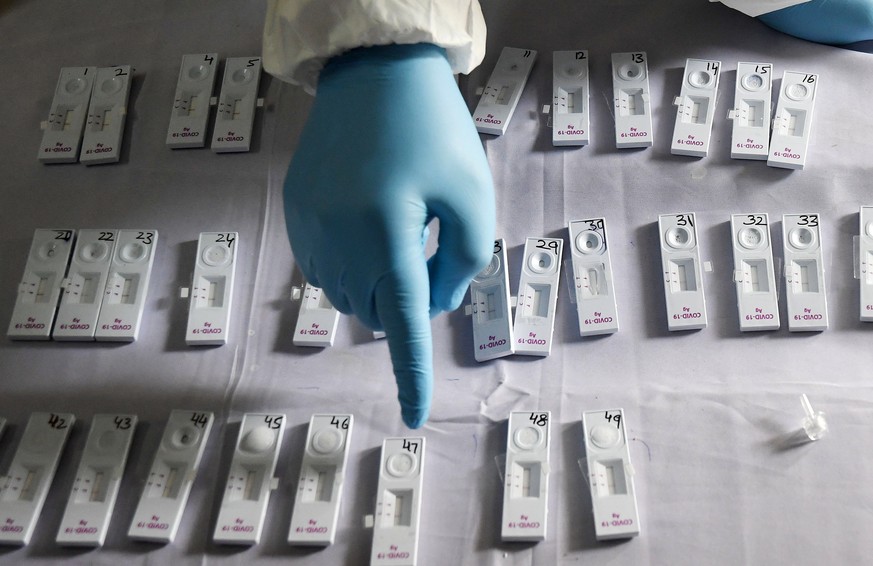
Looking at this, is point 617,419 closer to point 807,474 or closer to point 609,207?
point 807,474

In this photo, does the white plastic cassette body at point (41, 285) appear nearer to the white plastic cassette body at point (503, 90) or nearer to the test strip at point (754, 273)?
the white plastic cassette body at point (503, 90)

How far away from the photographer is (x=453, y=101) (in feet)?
4.52

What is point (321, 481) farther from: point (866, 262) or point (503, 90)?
point (866, 262)

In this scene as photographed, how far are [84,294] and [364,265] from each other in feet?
2.31

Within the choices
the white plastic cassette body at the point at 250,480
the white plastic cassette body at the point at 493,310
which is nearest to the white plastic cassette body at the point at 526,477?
the white plastic cassette body at the point at 493,310

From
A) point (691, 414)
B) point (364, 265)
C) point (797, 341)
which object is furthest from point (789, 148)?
point (364, 265)

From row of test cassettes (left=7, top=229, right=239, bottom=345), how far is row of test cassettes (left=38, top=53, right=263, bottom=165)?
0.22 meters

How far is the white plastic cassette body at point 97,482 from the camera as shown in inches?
55.0

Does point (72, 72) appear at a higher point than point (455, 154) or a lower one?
higher

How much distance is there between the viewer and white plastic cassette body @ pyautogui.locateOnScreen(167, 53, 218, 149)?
70.7 inches

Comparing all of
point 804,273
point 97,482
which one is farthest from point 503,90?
point 97,482

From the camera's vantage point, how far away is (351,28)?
131cm

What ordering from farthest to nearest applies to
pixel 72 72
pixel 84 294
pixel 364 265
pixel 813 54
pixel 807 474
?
pixel 72 72 → pixel 813 54 → pixel 84 294 → pixel 807 474 → pixel 364 265

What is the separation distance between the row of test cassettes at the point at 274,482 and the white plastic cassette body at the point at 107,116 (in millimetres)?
605
